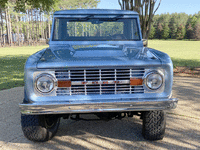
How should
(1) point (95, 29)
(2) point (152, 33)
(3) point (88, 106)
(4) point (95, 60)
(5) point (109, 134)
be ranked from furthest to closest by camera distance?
1. (2) point (152, 33)
2. (1) point (95, 29)
3. (5) point (109, 134)
4. (4) point (95, 60)
5. (3) point (88, 106)

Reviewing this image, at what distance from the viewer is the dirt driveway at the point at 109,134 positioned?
3025 millimetres

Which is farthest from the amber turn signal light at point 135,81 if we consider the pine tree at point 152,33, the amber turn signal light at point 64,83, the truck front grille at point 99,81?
the pine tree at point 152,33

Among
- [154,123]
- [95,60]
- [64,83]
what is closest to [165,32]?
[154,123]

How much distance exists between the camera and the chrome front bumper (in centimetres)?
243

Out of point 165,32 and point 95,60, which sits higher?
point 165,32

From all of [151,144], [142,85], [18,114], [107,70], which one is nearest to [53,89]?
[107,70]

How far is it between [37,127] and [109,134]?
3.67ft

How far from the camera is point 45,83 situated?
2.53 m

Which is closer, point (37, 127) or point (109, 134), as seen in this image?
point (37, 127)

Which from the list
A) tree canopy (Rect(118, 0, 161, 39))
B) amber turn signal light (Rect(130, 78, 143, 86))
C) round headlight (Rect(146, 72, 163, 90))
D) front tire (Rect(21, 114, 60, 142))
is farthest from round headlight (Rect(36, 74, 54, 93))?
tree canopy (Rect(118, 0, 161, 39))

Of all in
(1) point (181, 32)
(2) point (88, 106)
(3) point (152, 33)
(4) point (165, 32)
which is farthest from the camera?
(4) point (165, 32)

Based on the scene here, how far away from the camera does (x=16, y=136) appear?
3350 mm

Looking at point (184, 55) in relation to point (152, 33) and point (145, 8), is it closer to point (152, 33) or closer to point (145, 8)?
point (145, 8)

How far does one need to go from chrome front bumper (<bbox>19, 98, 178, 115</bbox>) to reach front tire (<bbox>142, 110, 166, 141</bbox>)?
472 mm
